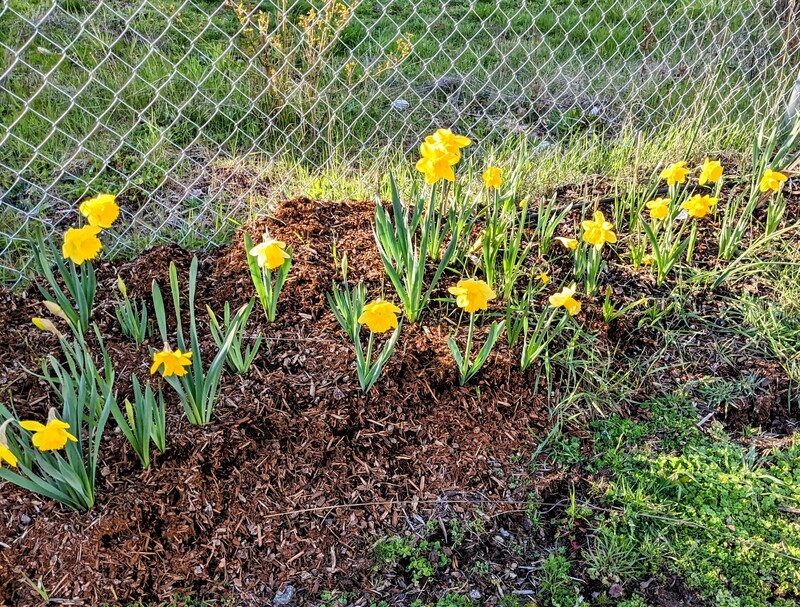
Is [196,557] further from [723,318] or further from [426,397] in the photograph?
[723,318]

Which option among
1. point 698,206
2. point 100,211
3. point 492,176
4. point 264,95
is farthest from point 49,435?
point 264,95

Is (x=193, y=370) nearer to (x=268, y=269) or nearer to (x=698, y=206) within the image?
(x=268, y=269)

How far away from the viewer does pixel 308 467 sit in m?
2.08

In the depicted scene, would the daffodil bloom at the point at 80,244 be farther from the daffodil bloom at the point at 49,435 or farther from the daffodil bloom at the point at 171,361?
the daffodil bloom at the point at 49,435

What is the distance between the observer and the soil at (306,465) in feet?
6.09

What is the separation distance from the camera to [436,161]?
86.7 inches

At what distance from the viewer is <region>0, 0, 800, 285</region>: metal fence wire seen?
3201mm

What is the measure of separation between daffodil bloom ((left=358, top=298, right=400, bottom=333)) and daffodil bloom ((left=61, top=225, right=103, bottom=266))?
2.59 ft

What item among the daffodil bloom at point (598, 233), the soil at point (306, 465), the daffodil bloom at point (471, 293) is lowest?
the soil at point (306, 465)

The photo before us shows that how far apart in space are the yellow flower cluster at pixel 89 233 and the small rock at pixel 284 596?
106 cm

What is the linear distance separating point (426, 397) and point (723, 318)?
1278 mm

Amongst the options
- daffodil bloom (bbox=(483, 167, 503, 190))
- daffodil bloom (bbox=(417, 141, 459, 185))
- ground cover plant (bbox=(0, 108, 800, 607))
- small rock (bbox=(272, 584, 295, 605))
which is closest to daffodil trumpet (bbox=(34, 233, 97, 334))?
ground cover plant (bbox=(0, 108, 800, 607))

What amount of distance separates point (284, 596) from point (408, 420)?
660 millimetres

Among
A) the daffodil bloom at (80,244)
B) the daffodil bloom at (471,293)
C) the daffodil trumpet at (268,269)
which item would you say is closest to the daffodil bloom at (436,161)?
the daffodil bloom at (471,293)
